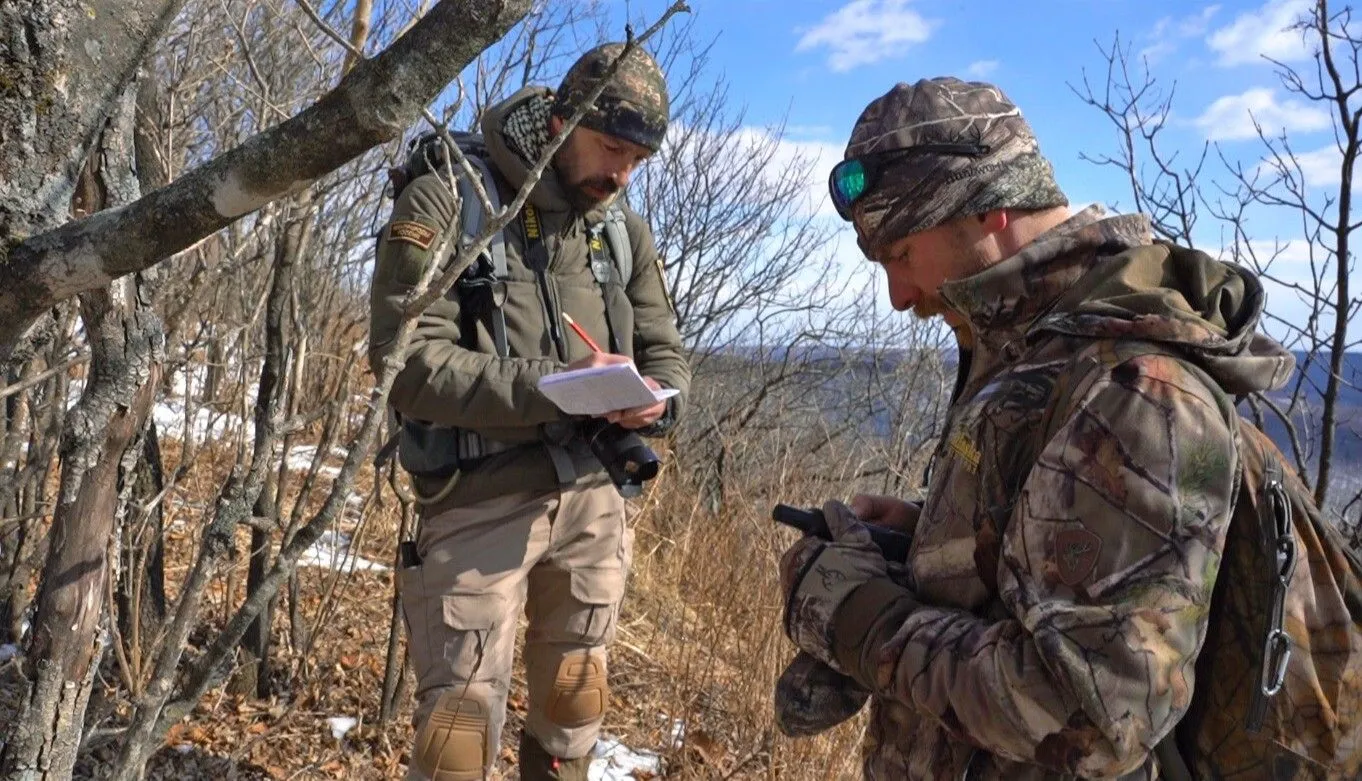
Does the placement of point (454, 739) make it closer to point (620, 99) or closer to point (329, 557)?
point (620, 99)

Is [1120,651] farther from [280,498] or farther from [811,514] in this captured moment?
[280,498]

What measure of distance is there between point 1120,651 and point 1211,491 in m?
0.20

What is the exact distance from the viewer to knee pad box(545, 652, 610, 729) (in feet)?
9.57

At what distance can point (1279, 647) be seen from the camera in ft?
4.09

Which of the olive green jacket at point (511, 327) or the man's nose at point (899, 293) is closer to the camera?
the man's nose at point (899, 293)

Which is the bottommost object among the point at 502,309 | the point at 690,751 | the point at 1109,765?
the point at 690,751

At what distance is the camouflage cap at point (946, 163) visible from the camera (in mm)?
1550

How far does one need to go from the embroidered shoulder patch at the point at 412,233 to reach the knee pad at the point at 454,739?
41.6 inches

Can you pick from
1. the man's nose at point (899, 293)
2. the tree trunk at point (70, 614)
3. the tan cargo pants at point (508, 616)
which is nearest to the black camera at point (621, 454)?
the tan cargo pants at point (508, 616)

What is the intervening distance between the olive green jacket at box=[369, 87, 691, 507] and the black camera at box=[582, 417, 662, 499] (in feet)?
0.24

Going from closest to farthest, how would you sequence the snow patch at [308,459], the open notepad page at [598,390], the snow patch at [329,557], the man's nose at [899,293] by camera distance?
the man's nose at [899,293]
the open notepad page at [598,390]
the snow patch at [329,557]
the snow patch at [308,459]

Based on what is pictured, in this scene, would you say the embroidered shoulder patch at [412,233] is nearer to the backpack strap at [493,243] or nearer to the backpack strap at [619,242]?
the backpack strap at [493,243]

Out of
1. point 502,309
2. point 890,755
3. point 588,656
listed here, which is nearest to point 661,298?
point 502,309

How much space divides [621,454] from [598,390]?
0.27 metres
